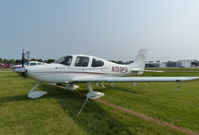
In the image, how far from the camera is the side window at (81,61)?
7.35 metres

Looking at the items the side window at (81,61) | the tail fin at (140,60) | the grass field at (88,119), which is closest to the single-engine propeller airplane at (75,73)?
the side window at (81,61)

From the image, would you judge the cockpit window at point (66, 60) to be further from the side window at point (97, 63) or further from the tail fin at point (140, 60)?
the tail fin at point (140, 60)

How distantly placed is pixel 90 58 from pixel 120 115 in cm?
380

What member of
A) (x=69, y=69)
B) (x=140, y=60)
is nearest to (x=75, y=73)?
(x=69, y=69)

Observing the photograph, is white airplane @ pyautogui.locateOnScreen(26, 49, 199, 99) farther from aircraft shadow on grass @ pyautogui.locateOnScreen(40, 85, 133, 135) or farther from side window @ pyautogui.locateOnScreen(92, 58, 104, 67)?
aircraft shadow on grass @ pyautogui.locateOnScreen(40, 85, 133, 135)

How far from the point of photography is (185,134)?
369 cm

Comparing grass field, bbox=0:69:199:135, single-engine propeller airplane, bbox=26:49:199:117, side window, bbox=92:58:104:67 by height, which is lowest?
grass field, bbox=0:69:199:135

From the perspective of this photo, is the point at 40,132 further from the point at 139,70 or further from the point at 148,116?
the point at 139,70

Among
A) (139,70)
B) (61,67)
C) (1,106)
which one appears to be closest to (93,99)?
(61,67)

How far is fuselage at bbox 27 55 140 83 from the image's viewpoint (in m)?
6.50

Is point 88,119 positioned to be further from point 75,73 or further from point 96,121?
point 75,73

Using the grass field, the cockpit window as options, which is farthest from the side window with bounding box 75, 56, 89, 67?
the grass field

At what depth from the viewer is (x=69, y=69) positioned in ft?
23.2

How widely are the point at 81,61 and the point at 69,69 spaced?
78 cm
